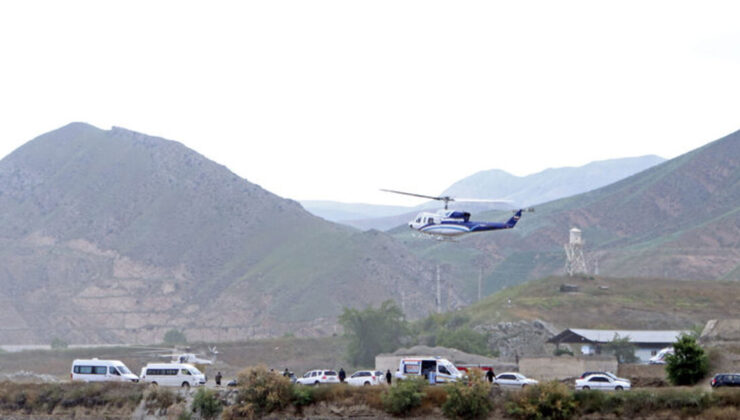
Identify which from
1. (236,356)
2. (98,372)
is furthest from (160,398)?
(236,356)

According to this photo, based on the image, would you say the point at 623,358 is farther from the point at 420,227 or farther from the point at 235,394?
the point at 235,394

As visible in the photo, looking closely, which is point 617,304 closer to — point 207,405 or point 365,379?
point 365,379

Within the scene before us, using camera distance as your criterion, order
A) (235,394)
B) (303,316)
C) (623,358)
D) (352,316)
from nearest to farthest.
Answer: (235,394)
(623,358)
(352,316)
(303,316)

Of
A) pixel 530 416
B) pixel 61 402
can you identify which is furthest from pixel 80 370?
pixel 530 416

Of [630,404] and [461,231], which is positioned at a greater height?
[461,231]

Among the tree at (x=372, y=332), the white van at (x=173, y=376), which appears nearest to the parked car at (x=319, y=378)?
the white van at (x=173, y=376)

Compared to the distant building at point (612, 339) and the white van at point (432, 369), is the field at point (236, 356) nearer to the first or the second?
the distant building at point (612, 339)
